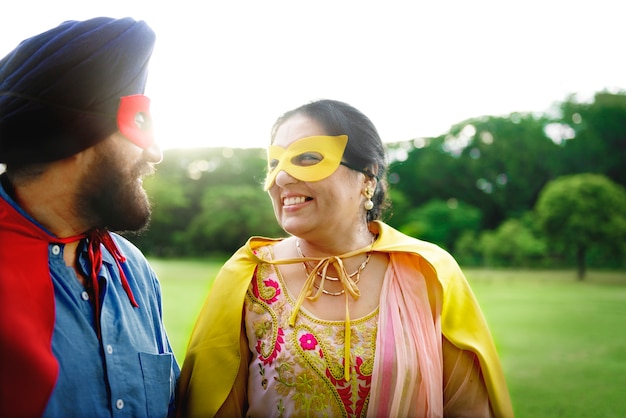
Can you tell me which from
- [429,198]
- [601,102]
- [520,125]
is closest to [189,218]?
[429,198]

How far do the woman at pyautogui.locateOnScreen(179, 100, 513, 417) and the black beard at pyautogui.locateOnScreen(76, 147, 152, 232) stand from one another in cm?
62

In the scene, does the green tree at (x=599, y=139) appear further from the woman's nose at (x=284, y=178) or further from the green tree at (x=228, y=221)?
the woman's nose at (x=284, y=178)

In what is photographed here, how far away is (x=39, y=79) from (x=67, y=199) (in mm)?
426

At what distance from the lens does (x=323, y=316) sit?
7.69ft

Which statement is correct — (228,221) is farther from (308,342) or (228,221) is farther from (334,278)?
(308,342)

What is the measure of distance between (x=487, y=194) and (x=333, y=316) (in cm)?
3312

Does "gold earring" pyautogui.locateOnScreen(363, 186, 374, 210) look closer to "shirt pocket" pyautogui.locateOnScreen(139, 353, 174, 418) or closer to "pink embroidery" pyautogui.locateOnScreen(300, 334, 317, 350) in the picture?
"pink embroidery" pyautogui.locateOnScreen(300, 334, 317, 350)

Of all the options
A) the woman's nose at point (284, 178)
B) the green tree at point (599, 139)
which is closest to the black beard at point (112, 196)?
the woman's nose at point (284, 178)

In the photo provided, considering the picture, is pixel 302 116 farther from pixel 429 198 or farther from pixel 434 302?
pixel 429 198

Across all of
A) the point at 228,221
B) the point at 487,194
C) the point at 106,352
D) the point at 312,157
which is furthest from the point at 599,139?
the point at 106,352

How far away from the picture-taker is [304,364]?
2.22 metres

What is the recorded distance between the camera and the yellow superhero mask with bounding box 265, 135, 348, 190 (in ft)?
7.86

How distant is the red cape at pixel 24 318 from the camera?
5.44 ft

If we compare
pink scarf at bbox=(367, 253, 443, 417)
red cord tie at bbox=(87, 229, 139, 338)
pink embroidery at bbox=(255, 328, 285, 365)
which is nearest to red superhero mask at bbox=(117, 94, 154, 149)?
red cord tie at bbox=(87, 229, 139, 338)
